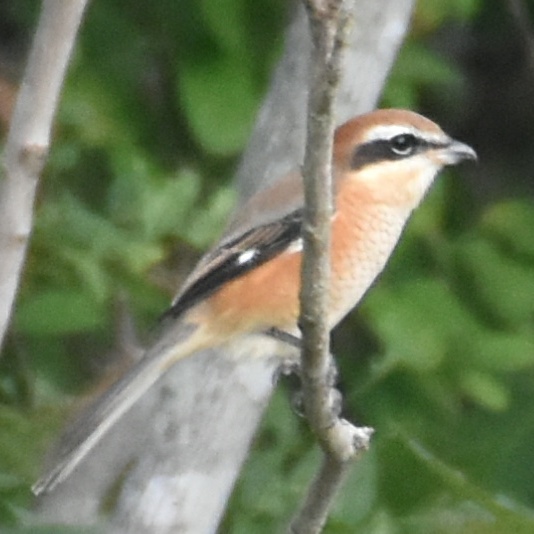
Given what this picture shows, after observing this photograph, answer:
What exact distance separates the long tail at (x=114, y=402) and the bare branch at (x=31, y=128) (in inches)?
30.1

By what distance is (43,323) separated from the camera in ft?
9.65

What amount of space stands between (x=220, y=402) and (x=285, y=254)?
42 centimetres

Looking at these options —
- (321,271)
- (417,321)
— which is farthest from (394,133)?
(321,271)

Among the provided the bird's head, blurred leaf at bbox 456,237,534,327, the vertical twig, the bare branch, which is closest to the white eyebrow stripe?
the bird's head

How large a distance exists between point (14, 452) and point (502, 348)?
3.72 feet

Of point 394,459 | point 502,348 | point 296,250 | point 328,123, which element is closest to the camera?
point 328,123

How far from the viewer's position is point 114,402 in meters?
2.52

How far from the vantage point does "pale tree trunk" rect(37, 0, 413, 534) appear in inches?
112

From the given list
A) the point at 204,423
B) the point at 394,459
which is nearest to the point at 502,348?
the point at 394,459

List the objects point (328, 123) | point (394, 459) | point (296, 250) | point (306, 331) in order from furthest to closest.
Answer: point (394, 459) < point (296, 250) < point (306, 331) < point (328, 123)

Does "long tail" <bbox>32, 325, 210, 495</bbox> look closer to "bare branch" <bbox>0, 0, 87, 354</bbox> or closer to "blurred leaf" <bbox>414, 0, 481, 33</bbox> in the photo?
"bare branch" <bbox>0, 0, 87, 354</bbox>

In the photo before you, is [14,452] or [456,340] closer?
[14,452]

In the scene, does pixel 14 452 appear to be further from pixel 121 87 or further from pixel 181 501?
pixel 121 87

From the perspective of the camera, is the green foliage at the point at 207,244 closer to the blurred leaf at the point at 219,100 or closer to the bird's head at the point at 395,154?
the blurred leaf at the point at 219,100
